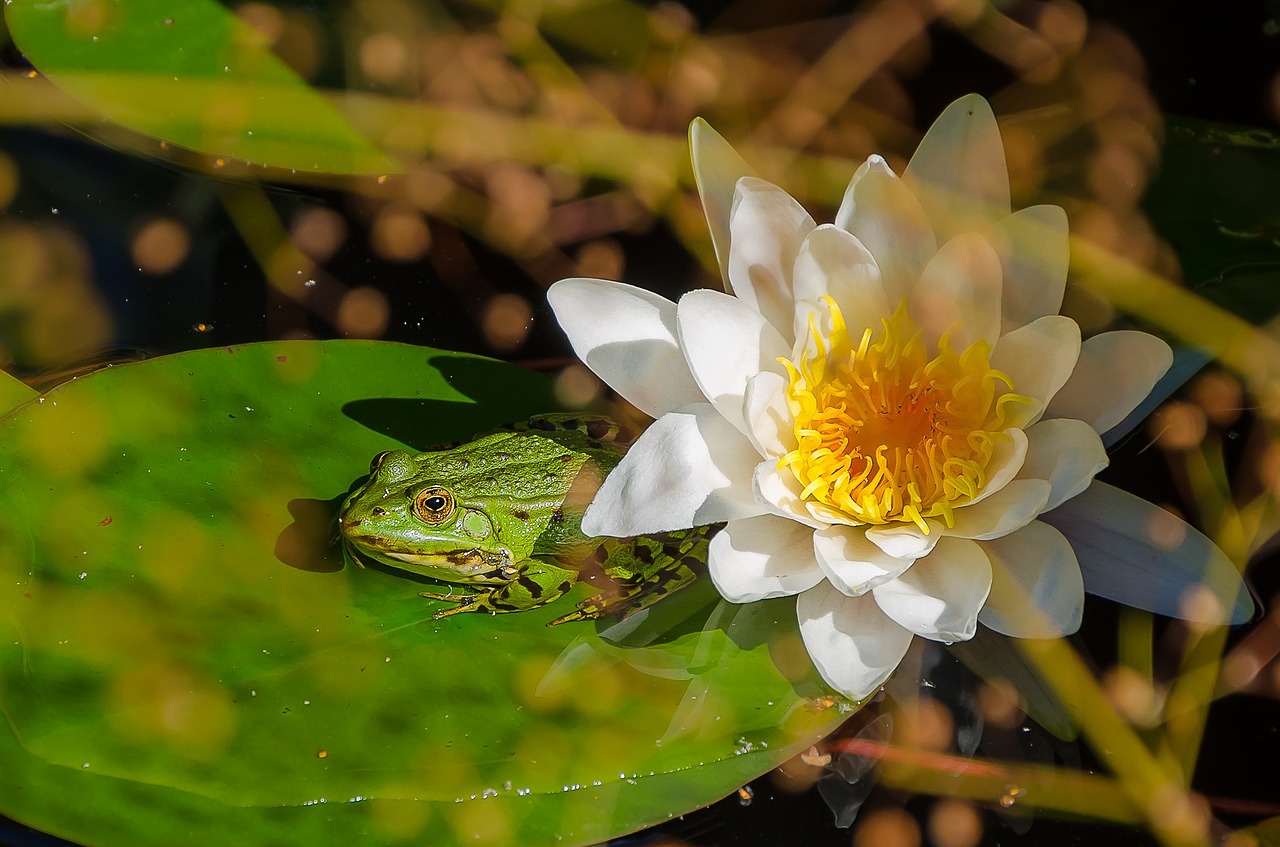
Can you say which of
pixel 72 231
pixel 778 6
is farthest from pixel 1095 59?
pixel 72 231

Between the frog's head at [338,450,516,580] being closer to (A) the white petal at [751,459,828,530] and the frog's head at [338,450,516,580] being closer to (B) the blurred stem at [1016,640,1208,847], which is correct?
(A) the white petal at [751,459,828,530]

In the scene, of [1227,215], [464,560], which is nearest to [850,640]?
[464,560]

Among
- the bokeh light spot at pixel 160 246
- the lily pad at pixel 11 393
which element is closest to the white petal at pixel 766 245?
the lily pad at pixel 11 393

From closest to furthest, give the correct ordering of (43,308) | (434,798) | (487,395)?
1. (434,798)
2. (487,395)
3. (43,308)

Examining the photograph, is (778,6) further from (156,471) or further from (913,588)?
(156,471)

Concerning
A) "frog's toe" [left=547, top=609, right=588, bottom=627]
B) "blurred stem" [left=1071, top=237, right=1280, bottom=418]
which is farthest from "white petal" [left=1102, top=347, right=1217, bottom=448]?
"frog's toe" [left=547, top=609, right=588, bottom=627]

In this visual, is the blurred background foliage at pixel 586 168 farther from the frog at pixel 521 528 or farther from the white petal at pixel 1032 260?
the white petal at pixel 1032 260

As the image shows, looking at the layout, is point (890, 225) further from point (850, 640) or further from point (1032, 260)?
point (850, 640)

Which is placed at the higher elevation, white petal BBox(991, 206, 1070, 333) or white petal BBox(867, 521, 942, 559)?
white petal BBox(991, 206, 1070, 333)
